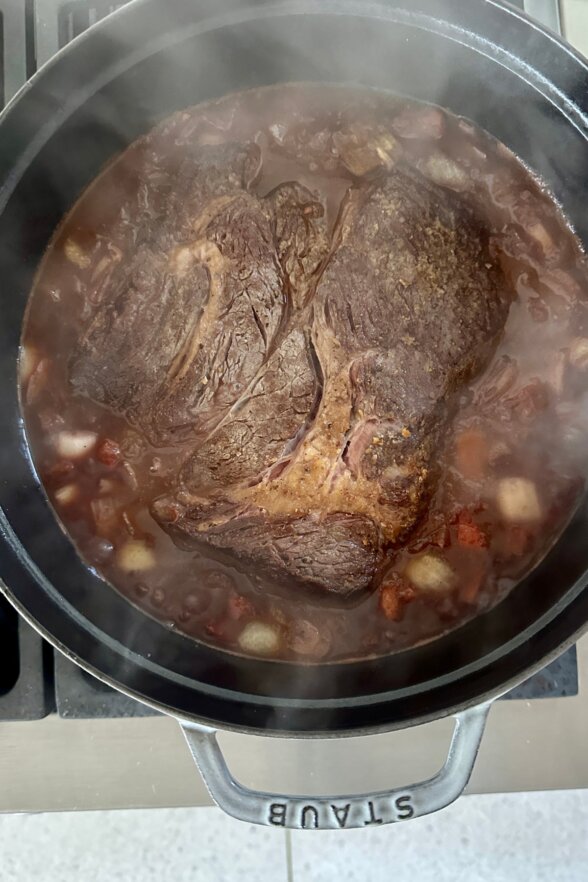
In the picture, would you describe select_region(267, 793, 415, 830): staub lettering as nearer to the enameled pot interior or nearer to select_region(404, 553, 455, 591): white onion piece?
the enameled pot interior

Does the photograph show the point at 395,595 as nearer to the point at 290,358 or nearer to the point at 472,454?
the point at 472,454

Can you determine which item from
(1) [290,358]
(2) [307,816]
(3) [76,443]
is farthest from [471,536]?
(3) [76,443]

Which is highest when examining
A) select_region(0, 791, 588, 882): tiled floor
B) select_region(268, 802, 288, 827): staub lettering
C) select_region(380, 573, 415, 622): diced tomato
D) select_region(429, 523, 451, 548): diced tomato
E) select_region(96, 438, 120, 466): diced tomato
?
select_region(429, 523, 451, 548): diced tomato

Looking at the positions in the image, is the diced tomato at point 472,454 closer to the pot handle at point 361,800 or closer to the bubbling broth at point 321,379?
the bubbling broth at point 321,379

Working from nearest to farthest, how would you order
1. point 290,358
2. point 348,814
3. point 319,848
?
point 348,814
point 290,358
point 319,848

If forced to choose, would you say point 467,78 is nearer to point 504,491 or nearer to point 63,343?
point 504,491

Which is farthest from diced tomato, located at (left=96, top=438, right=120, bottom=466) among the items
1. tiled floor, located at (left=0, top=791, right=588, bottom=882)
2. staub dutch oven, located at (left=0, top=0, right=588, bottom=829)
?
tiled floor, located at (left=0, top=791, right=588, bottom=882)
